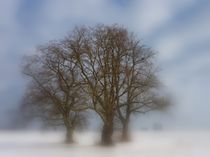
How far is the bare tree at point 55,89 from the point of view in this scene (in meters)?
19.8

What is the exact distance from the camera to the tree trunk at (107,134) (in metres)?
18.0

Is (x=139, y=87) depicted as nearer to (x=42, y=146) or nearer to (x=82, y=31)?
(x=82, y=31)

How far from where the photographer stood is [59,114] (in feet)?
65.0

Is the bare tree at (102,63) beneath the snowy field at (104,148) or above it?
above

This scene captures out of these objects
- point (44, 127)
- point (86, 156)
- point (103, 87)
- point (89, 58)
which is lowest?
point (86, 156)

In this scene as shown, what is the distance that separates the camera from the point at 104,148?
17219mm

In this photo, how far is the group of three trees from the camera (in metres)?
19.9

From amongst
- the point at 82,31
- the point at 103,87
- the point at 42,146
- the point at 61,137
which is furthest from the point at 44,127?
the point at 82,31

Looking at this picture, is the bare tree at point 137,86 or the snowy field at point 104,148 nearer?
the snowy field at point 104,148

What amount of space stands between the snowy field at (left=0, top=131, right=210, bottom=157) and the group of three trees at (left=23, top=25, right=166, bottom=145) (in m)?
2.20

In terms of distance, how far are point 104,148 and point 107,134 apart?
1397 mm

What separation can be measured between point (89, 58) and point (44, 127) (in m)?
4.21

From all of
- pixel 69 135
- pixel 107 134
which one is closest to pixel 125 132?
pixel 107 134

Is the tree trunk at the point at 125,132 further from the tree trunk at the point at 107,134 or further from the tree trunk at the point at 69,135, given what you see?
the tree trunk at the point at 69,135
